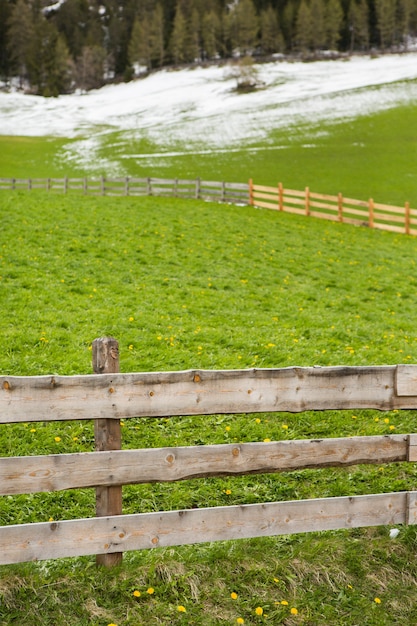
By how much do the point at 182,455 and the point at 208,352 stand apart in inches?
203

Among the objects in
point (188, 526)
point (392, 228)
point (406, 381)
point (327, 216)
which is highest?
point (406, 381)

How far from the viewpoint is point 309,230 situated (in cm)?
2395

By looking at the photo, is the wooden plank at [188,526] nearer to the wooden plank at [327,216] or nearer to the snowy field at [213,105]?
the wooden plank at [327,216]

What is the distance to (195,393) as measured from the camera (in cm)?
414

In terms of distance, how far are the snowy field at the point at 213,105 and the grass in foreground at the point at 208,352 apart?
4226 cm

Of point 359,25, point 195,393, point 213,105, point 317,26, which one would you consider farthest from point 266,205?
point 359,25

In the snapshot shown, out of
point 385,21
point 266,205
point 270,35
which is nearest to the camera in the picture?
point 266,205

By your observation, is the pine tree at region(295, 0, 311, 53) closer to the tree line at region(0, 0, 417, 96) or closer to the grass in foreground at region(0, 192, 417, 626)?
the tree line at region(0, 0, 417, 96)

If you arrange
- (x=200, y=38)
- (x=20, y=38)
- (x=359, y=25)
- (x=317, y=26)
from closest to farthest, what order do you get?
(x=317, y=26) → (x=359, y=25) → (x=200, y=38) → (x=20, y=38)

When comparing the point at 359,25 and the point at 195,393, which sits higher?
the point at 359,25

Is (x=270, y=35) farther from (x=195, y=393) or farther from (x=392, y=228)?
(x=195, y=393)

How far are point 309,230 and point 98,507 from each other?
69.0 feet

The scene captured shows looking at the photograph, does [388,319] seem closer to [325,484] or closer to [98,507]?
[325,484]

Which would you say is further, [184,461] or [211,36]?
[211,36]
